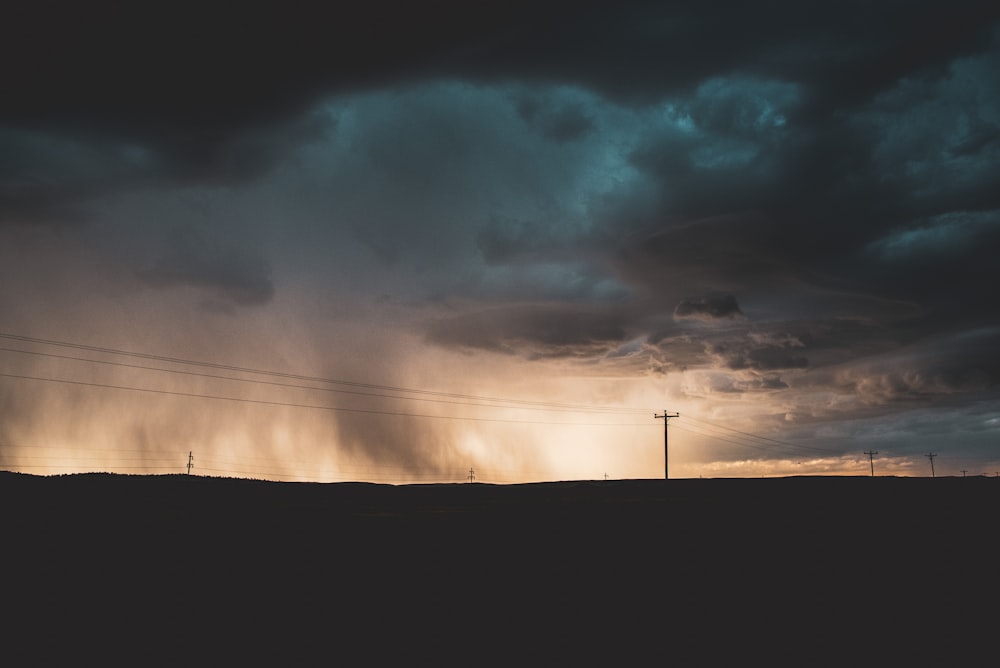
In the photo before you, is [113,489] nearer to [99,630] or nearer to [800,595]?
[99,630]

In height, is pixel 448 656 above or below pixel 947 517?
below

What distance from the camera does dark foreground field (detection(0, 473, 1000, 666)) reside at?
19.0m

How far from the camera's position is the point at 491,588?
2530cm

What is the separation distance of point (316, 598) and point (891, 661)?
57.3 feet

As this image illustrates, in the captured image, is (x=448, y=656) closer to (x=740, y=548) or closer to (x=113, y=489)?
(x=740, y=548)

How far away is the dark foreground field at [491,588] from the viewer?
62.3 ft

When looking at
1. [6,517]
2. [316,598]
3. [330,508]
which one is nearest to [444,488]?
[330,508]

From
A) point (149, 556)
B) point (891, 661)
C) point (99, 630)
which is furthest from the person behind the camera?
point (149, 556)

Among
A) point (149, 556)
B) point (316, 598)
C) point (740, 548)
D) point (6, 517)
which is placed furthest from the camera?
point (6, 517)

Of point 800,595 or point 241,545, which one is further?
point 241,545

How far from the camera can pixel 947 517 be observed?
46.8 meters

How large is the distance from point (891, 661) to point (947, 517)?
35103mm

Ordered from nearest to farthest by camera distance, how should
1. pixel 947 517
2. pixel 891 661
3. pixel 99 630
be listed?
pixel 891 661, pixel 99 630, pixel 947 517

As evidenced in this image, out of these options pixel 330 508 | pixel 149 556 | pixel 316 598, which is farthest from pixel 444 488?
pixel 316 598
